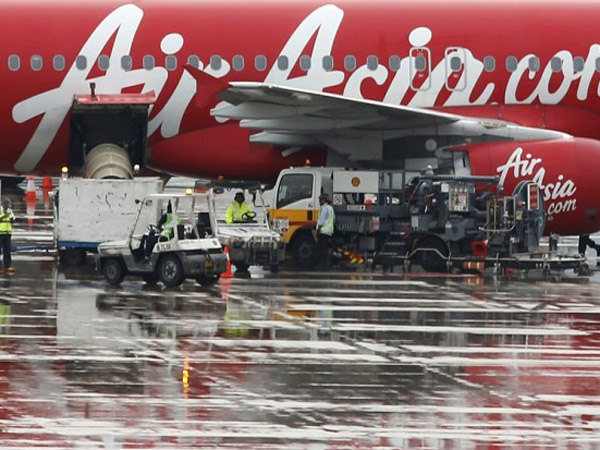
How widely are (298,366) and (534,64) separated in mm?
15901

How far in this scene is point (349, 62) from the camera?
100ft

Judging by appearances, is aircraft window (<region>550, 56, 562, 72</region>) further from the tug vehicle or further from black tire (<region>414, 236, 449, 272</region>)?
the tug vehicle

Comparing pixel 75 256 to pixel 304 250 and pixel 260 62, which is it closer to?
pixel 304 250

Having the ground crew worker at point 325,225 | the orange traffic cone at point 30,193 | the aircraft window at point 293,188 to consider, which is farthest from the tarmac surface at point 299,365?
the orange traffic cone at point 30,193

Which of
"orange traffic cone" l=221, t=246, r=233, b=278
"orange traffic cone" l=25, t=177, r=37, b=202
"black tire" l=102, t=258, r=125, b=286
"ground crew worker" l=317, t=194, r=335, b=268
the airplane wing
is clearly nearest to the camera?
"black tire" l=102, t=258, r=125, b=286

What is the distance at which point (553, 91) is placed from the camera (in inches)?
1214

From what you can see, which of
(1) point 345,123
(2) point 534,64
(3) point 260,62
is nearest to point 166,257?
(1) point 345,123

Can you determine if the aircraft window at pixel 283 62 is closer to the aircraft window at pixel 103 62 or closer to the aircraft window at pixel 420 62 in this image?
the aircraft window at pixel 420 62

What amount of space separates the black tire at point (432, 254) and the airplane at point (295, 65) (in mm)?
3050

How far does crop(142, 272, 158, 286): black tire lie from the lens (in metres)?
24.5

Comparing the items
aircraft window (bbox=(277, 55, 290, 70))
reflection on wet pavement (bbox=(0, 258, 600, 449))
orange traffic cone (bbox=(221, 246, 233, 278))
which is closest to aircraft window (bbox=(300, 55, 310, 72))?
aircraft window (bbox=(277, 55, 290, 70))

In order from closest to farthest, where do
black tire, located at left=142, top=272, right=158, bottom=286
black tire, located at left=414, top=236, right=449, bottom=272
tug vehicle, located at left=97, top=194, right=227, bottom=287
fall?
tug vehicle, located at left=97, top=194, right=227, bottom=287, black tire, located at left=142, top=272, right=158, bottom=286, black tire, located at left=414, top=236, right=449, bottom=272

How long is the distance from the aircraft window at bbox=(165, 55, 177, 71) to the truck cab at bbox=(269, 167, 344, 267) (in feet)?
11.5

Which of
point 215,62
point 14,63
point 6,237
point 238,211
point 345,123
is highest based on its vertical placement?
point 215,62
